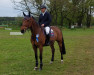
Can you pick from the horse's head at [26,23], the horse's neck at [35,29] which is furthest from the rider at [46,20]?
the horse's head at [26,23]

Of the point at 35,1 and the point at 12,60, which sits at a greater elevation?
the point at 35,1

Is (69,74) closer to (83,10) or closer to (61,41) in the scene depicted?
(61,41)

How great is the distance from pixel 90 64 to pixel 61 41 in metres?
1.82

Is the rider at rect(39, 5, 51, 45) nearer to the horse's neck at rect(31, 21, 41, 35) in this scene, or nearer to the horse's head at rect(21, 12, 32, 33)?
the horse's neck at rect(31, 21, 41, 35)

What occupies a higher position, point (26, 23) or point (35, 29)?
point (26, 23)

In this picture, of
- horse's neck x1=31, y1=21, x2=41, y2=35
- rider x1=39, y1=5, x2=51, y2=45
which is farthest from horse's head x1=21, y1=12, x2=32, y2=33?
rider x1=39, y1=5, x2=51, y2=45

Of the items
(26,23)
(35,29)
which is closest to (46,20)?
(35,29)

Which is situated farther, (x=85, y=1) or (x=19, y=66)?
(x=85, y=1)

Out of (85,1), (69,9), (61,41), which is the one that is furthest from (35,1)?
(61,41)

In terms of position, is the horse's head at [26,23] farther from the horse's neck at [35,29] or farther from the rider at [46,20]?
the rider at [46,20]

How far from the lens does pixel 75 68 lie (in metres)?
6.75

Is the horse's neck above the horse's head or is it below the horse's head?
below

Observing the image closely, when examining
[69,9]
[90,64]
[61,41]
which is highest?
A: [69,9]

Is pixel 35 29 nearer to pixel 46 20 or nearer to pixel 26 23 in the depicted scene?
pixel 26 23
